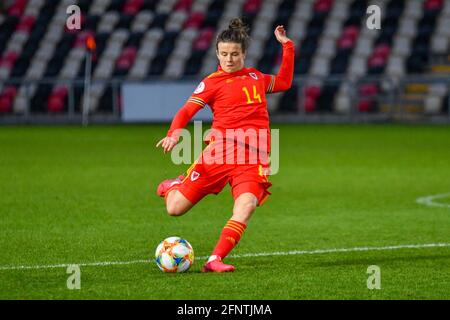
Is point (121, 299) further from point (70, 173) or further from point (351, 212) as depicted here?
point (70, 173)

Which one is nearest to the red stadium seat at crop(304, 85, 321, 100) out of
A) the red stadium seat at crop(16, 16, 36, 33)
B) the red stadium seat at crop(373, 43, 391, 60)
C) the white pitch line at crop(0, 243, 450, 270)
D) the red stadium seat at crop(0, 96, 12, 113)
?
the red stadium seat at crop(373, 43, 391, 60)

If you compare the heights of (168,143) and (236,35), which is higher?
(236,35)

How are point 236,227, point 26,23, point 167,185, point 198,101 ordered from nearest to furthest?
point 236,227 < point 198,101 < point 167,185 < point 26,23

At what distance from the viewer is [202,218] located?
451 inches

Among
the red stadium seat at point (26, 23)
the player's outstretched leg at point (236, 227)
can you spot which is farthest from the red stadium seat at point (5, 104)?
the player's outstretched leg at point (236, 227)

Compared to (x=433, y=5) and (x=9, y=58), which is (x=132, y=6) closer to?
(x=9, y=58)

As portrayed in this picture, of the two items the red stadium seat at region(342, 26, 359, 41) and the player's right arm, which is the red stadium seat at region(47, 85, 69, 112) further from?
the player's right arm

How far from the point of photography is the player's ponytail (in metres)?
8.22

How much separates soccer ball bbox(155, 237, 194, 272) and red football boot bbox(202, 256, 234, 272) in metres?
0.14

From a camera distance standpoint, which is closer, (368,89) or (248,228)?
(248,228)

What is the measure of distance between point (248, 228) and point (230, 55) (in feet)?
9.11

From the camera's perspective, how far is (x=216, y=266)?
7898 millimetres

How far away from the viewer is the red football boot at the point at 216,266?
7.89 metres

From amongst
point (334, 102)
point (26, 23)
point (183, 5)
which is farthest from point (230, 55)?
point (26, 23)
